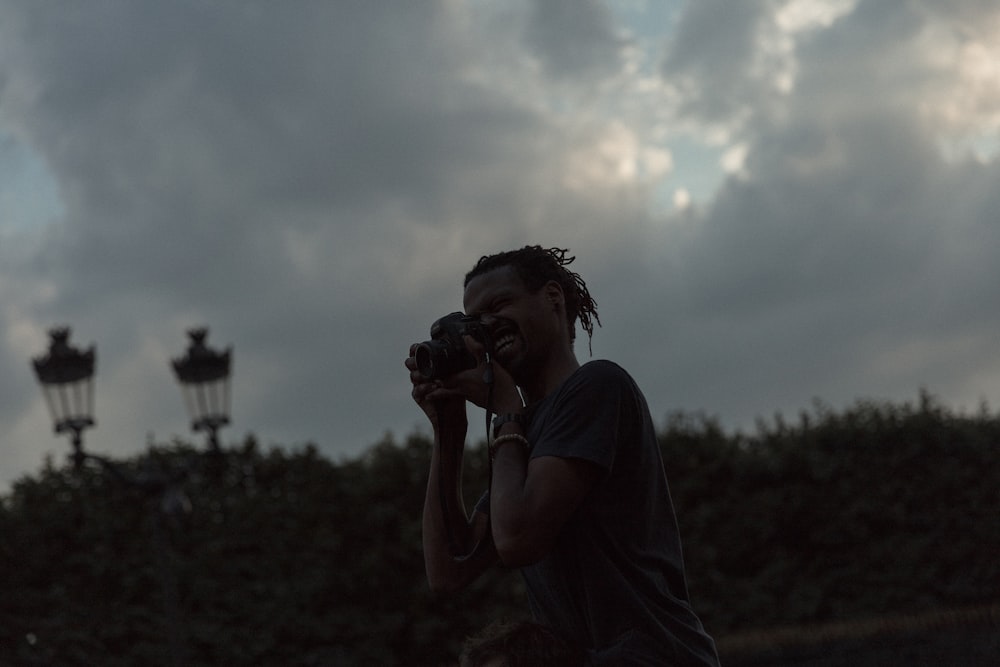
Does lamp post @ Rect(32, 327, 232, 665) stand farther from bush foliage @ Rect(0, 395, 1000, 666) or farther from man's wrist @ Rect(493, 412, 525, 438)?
man's wrist @ Rect(493, 412, 525, 438)

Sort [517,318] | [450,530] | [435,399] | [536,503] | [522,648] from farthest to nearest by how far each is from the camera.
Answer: [450,530]
[435,399]
[517,318]
[522,648]
[536,503]

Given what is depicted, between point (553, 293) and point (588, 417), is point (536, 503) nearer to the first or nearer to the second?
point (588, 417)

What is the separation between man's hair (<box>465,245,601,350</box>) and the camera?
9.05 ft

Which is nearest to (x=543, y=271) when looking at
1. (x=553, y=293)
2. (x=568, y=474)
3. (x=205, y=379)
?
(x=553, y=293)

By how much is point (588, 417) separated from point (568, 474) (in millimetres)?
132

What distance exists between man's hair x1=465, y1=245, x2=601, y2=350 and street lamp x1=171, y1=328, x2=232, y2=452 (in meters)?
7.58

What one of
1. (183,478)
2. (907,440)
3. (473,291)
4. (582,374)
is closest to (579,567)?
(582,374)

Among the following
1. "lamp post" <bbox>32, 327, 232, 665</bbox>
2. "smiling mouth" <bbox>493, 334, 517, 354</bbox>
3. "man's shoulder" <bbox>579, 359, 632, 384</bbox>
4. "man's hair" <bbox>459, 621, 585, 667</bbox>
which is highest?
"lamp post" <bbox>32, 327, 232, 665</bbox>

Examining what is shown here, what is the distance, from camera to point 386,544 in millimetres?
12562

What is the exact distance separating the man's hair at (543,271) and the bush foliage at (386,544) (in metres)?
7.56

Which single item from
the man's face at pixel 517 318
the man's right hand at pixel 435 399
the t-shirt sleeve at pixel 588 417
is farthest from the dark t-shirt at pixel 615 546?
the man's right hand at pixel 435 399

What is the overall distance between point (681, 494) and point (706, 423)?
114 centimetres

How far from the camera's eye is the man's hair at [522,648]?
2492 mm

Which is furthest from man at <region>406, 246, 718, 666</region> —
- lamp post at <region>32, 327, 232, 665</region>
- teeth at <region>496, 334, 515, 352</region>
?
lamp post at <region>32, 327, 232, 665</region>
